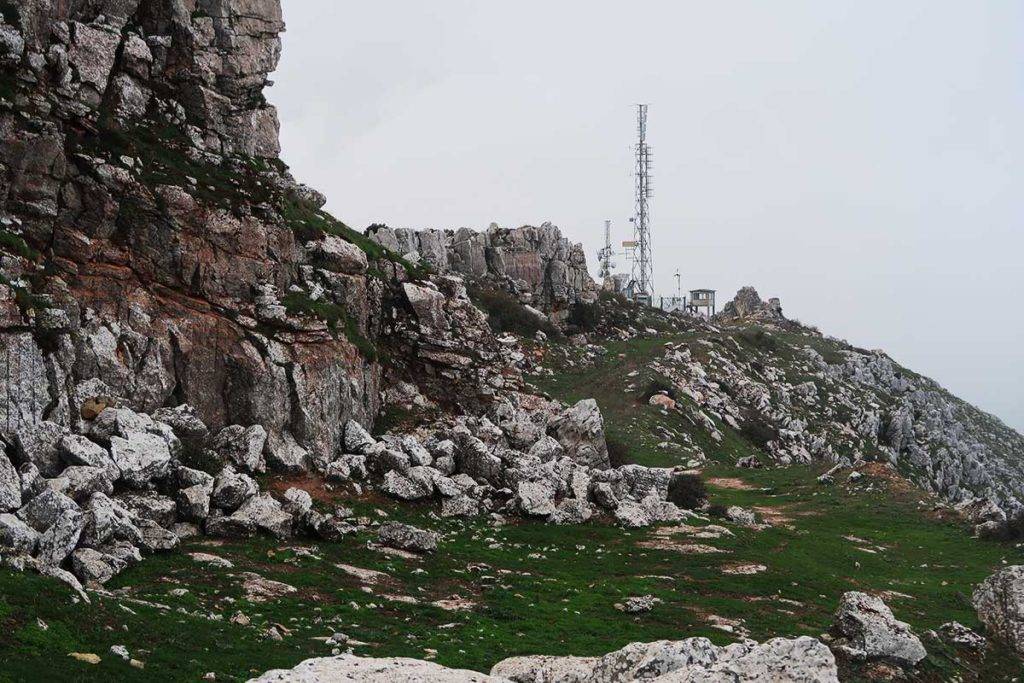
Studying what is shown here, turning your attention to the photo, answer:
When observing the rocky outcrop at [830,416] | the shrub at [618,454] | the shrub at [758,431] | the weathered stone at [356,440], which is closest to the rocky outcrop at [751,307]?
the rocky outcrop at [830,416]

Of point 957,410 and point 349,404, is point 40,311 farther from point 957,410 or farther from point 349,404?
point 957,410

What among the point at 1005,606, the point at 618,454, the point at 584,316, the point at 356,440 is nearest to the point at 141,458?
the point at 356,440

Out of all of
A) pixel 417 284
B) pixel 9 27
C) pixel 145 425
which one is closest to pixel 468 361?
pixel 417 284

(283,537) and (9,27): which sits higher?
(9,27)

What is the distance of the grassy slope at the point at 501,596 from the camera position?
66.6 feet

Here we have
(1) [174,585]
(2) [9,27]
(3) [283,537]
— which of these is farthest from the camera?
(2) [9,27]

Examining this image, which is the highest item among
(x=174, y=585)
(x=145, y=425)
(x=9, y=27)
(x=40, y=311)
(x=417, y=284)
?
(x=9, y=27)

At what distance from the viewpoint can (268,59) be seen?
175ft

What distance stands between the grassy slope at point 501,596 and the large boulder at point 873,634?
92 centimetres

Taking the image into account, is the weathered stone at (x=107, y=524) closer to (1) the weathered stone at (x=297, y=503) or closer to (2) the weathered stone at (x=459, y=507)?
(1) the weathered stone at (x=297, y=503)

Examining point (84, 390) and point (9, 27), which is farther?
point (9, 27)

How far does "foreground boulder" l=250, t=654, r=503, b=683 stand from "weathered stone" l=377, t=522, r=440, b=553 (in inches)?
667

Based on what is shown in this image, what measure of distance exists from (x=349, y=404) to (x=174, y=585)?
21.3m

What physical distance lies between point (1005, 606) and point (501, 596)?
19594mm
